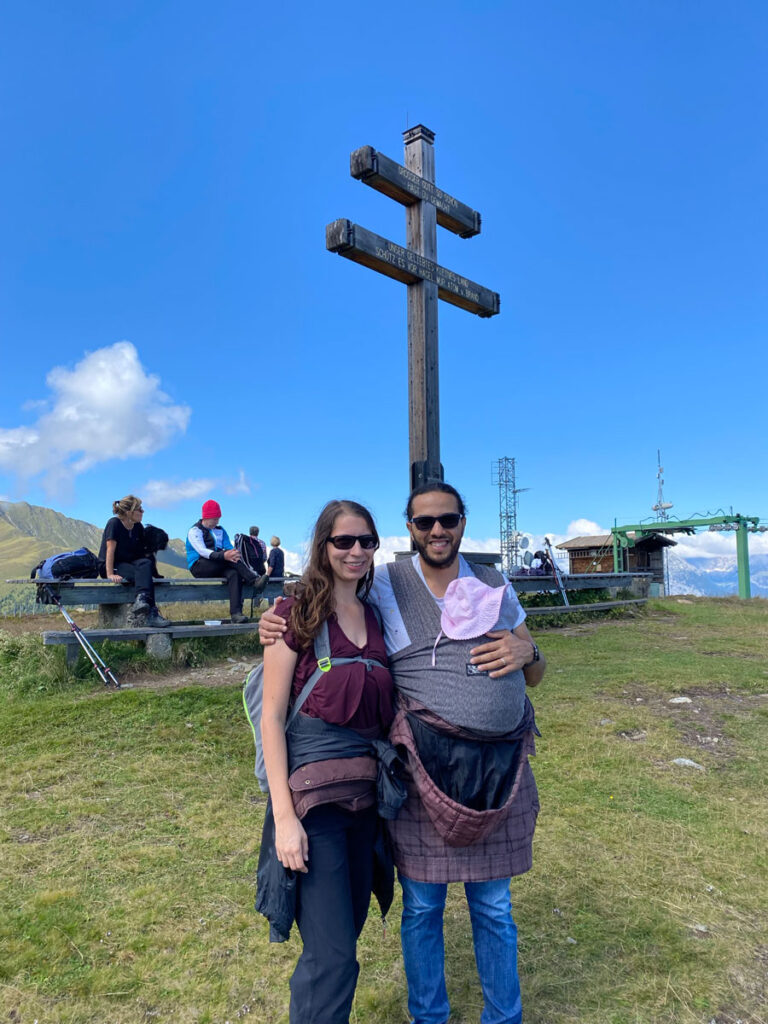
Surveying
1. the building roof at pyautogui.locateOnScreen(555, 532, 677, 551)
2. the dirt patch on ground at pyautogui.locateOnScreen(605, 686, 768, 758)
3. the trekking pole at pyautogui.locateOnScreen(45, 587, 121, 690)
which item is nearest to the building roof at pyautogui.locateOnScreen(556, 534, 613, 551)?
the building roof at pyautogui.locateOnScreen(555, 532, 677, 551)

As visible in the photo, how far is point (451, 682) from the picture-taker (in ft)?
7.47

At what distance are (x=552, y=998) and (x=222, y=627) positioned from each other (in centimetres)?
632

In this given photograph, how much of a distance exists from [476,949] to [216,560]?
728 centimetres

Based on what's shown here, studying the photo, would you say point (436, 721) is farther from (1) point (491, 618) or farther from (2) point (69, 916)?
(2) point (69, 916)

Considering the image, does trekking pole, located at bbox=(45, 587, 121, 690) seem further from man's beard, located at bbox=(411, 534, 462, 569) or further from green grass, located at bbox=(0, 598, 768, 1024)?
man's beard, located at bbox=(411, 534, 462, 569)

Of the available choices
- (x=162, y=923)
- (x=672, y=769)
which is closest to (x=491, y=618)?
(x=162, y=923)

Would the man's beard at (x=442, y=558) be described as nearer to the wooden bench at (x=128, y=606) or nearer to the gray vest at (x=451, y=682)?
the gray vest at (x=451, y=682)

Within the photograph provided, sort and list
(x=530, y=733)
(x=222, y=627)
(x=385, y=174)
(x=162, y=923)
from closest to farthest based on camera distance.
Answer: (x=530, y=733), (x=162, y=923), (x=385, y=174), (x=222, y=627)

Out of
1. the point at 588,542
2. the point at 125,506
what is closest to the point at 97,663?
the point at 125,506

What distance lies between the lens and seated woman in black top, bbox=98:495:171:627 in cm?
841

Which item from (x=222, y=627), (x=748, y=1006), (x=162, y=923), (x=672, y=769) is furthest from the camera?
(x=222, y=627)

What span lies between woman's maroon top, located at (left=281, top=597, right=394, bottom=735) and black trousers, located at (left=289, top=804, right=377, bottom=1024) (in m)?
0.29

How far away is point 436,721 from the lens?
2258 millimetres

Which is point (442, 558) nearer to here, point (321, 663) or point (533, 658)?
point (533, 658)
